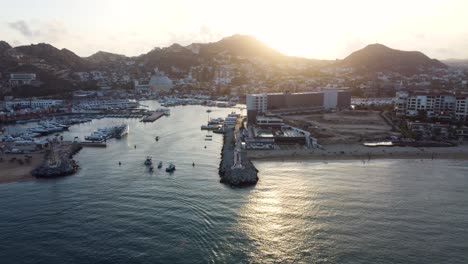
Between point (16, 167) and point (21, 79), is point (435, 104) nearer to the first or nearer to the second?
point (16, 167)

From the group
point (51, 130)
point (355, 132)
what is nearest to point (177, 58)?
point (51, 130)

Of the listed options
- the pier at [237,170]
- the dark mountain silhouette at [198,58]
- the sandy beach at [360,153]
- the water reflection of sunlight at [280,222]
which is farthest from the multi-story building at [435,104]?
the dark mountain silhouette at [198,58]

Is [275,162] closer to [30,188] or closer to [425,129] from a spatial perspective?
[30,188]

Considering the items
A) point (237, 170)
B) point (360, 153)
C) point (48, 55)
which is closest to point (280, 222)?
point (237, 170)

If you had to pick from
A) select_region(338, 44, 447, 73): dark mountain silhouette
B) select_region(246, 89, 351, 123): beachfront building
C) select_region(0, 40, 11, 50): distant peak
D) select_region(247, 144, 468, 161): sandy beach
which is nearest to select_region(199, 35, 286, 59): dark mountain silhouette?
select_region(338, 44, 447, 73): dark mountain silhouette

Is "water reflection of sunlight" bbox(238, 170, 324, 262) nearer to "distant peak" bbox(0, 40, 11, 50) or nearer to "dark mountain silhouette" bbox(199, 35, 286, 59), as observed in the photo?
"distant peak" bbox(0, 40, 11, 50)
